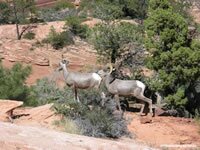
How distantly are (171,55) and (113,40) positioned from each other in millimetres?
2208

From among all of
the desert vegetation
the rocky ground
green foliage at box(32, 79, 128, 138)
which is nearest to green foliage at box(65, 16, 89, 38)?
the rocky ground

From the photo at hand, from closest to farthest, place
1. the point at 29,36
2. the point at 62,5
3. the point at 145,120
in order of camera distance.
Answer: the point at 145,120 < the point at 29,36 < the point at 62,5

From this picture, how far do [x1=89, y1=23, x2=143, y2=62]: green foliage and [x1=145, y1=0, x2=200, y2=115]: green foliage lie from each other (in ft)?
3.68

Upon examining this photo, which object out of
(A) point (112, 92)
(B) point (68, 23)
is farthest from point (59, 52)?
(A) point (112, 92)

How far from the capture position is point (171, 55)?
13.7 meters

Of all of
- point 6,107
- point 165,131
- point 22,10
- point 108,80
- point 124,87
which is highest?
point 108,80

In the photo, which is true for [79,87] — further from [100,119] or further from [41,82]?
[41,82]

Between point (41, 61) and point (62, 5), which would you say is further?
point (62, 5)

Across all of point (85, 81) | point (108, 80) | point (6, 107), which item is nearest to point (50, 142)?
point (6, 107)

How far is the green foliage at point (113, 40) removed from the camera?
1534 centimetres

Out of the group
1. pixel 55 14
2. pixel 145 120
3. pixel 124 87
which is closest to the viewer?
pixel 145 120

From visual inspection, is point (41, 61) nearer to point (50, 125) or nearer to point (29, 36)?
point (29, 36)

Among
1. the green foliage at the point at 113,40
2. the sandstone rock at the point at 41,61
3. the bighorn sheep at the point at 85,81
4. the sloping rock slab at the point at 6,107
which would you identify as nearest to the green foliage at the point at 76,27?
the sandstone rock at the point at 41,61

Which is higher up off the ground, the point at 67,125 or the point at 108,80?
the point at 108,80
